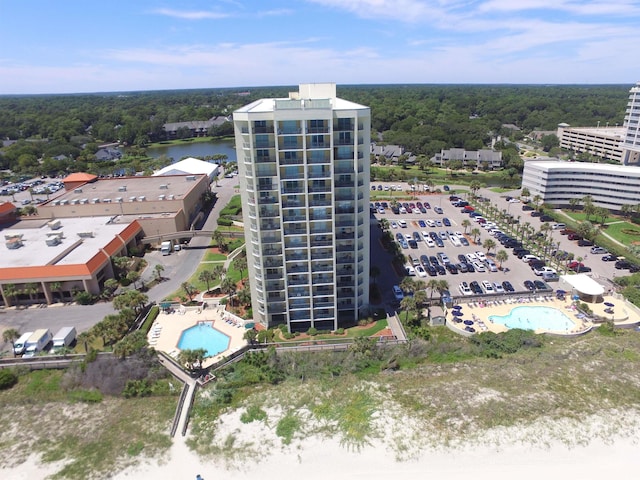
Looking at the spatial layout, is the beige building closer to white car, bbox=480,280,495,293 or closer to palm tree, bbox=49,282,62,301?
palm tree, bbox=49,282,62,301

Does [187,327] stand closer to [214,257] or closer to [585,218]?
[214,257]

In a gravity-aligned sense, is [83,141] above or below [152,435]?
above

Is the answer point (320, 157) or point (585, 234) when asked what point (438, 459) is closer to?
point (320, 157)

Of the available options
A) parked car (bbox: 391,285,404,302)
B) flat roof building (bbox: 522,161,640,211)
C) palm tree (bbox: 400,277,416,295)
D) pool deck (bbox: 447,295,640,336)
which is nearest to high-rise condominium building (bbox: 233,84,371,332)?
palm tree (bbox: 400,277,416,295)

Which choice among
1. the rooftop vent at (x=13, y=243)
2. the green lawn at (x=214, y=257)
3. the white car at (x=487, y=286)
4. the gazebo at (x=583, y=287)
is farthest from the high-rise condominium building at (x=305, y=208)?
the rooftop vent at (x=13, y=243)

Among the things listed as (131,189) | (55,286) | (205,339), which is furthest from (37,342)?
(131,189)

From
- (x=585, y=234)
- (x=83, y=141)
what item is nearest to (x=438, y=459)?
(x=585, y=234)

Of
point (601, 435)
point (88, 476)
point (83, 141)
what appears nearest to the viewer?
point (88, 476)

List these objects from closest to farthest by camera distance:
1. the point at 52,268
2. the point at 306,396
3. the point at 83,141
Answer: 1. the point at 306,396
2. the point at 52,268
3. the point at 83,141
